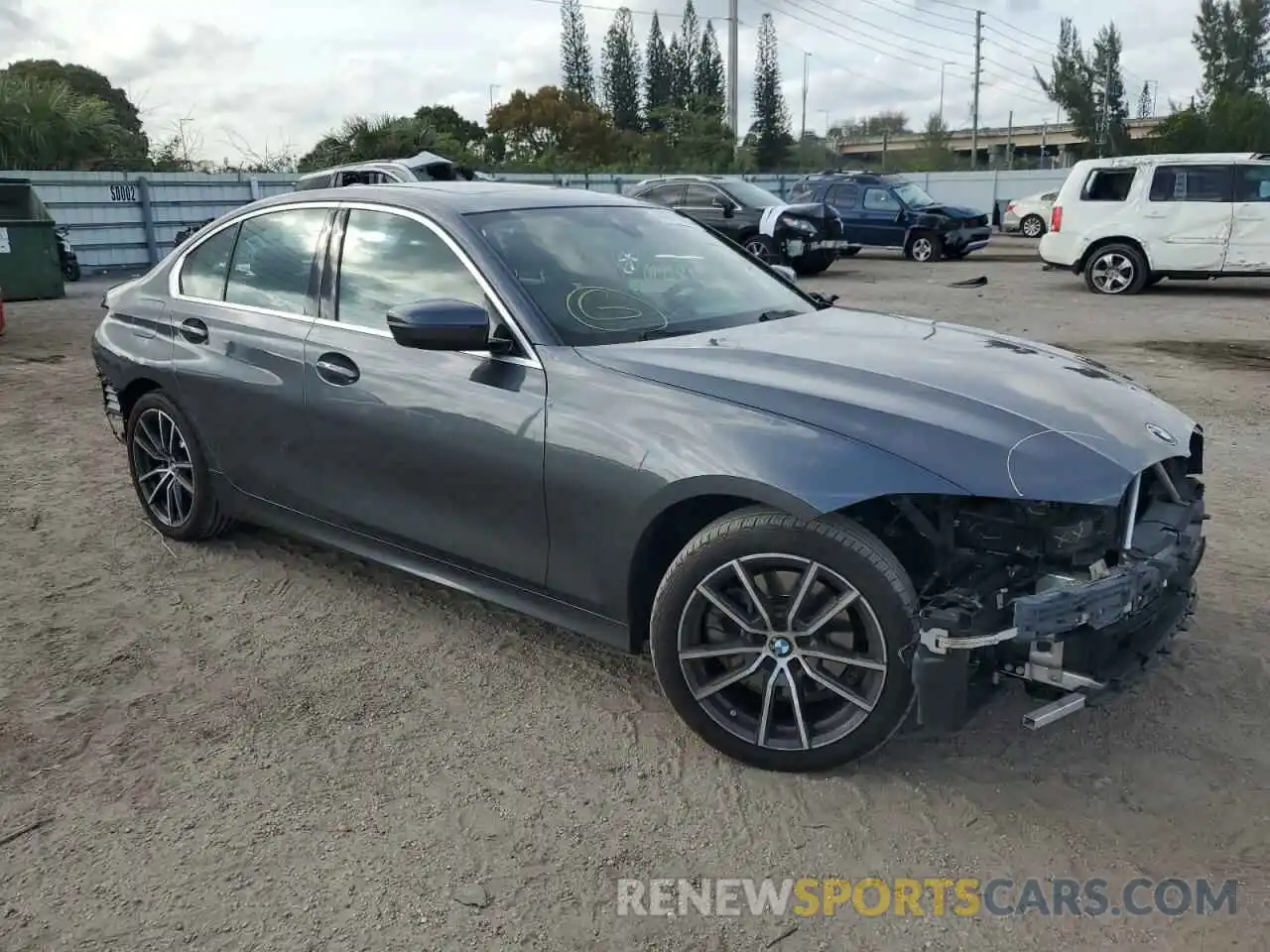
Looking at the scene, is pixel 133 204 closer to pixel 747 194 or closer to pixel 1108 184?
pixel 747 194

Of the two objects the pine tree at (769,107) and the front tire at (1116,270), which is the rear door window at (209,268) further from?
the pine tree at (769,107)

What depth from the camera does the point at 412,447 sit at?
3645 mm

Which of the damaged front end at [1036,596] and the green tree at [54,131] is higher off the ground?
the green tree at [54,131]

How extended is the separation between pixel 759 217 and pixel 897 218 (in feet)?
14.4

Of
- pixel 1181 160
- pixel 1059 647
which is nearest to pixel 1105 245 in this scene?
pixel 1181 160

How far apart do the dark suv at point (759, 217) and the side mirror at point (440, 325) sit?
14.7 meters

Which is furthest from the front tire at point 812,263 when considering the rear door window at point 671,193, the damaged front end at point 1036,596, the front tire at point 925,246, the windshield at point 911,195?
the damaged front end at point 1036,596

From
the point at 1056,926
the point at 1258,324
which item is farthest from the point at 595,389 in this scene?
the point at 1258,324

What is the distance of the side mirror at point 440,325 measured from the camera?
3.30 m

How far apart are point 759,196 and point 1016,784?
1667 cm

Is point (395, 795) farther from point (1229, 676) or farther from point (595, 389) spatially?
point (1229, 676)

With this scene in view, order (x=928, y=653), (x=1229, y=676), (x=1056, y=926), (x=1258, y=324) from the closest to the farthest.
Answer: (x=1056, y=926), (x=928, y=653), (x=1229, y=676), (x=1258, y=324)

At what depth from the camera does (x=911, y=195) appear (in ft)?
70.3

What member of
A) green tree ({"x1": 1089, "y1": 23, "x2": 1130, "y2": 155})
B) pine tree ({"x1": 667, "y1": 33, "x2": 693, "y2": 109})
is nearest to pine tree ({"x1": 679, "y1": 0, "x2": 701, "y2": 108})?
pine tree ({"x1": 667, "y1": 33, "x2": 693, "y2": 109})
